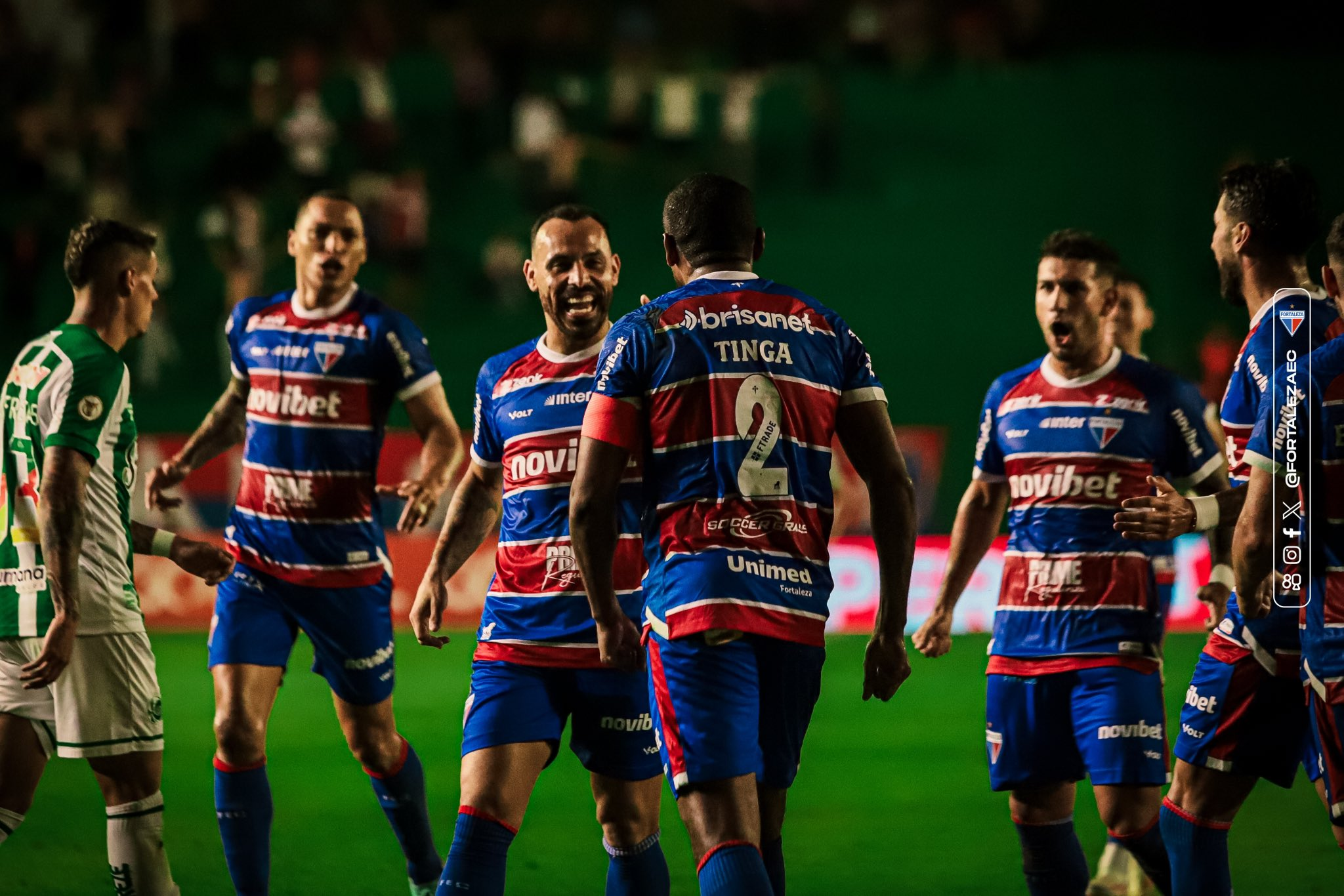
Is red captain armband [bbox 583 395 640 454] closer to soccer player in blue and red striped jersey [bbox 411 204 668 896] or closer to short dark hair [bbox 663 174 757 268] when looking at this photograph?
short dark hair [bbox 663 174 757 268]

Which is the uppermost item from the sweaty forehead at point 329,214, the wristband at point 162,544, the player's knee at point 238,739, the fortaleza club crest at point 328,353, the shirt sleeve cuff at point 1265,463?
the sweaty forehead at point 329,214

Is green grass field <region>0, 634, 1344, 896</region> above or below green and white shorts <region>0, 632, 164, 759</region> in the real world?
below

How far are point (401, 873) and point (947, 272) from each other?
1589 centimetres

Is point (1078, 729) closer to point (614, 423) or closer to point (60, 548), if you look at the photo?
point (614, 423)

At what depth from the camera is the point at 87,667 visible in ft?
16.5

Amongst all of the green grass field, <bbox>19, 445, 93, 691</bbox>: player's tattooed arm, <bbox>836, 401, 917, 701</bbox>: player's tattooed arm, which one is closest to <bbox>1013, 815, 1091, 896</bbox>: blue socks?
the green grass field

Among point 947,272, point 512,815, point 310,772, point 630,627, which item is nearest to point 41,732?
point 512,815

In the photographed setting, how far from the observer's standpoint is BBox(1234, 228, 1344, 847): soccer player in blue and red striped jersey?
4211 millimetres

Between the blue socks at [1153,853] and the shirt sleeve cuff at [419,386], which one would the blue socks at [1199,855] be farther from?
the shirt sleeve cuff at [419,386]

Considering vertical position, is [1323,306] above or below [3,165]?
below

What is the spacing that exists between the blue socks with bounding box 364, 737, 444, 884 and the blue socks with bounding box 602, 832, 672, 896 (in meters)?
1.20

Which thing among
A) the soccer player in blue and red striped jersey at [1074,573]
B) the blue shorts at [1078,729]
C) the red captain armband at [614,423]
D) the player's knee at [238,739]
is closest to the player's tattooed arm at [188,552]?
the player's knee at [238,739]

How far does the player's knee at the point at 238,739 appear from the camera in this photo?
582 cm

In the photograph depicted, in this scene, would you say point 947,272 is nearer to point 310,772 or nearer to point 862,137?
point 862,137
